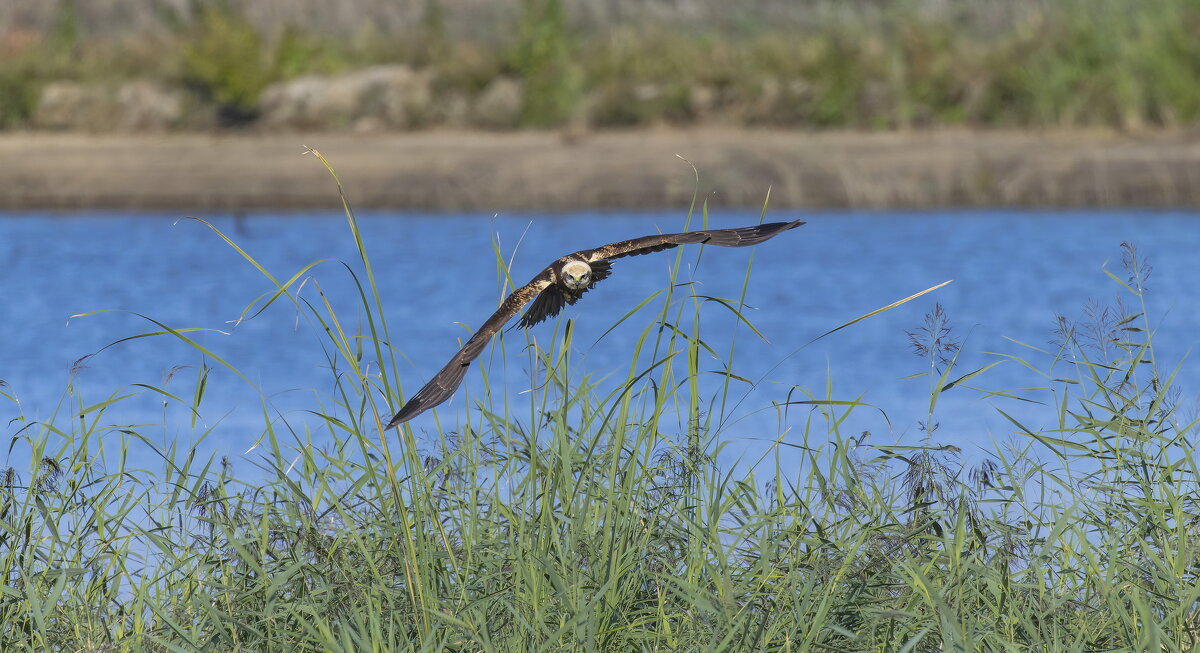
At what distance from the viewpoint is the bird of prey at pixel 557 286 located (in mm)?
2453

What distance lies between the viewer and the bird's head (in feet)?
10.1

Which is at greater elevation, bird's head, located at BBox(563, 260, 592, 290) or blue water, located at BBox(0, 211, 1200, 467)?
bird's head, located at BBox(563, 260, 592, 290)

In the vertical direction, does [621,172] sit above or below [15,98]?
below

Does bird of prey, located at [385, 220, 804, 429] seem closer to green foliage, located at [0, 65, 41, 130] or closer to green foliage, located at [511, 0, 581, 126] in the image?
green foliage, located at [511, 0, 581, 126]

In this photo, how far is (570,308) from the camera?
8.73 m

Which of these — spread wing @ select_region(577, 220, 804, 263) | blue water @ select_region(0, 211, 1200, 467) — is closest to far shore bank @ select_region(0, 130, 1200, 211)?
blue water @ select_region(0, 211, 1200, 467)

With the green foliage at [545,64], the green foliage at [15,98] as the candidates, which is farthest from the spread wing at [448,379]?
the green foliage at [15,98]

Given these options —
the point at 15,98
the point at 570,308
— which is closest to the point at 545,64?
the point at 15,98

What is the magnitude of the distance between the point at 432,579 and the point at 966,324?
590 centimetres

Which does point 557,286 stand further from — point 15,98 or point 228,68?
point 15,98

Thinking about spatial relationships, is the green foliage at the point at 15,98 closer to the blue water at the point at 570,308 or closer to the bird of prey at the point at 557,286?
the blue water at the point at 570,308

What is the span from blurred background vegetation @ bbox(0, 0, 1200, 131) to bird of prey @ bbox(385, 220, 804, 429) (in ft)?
36.1

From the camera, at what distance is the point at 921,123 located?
14.1 meters

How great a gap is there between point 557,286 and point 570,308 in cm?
556
